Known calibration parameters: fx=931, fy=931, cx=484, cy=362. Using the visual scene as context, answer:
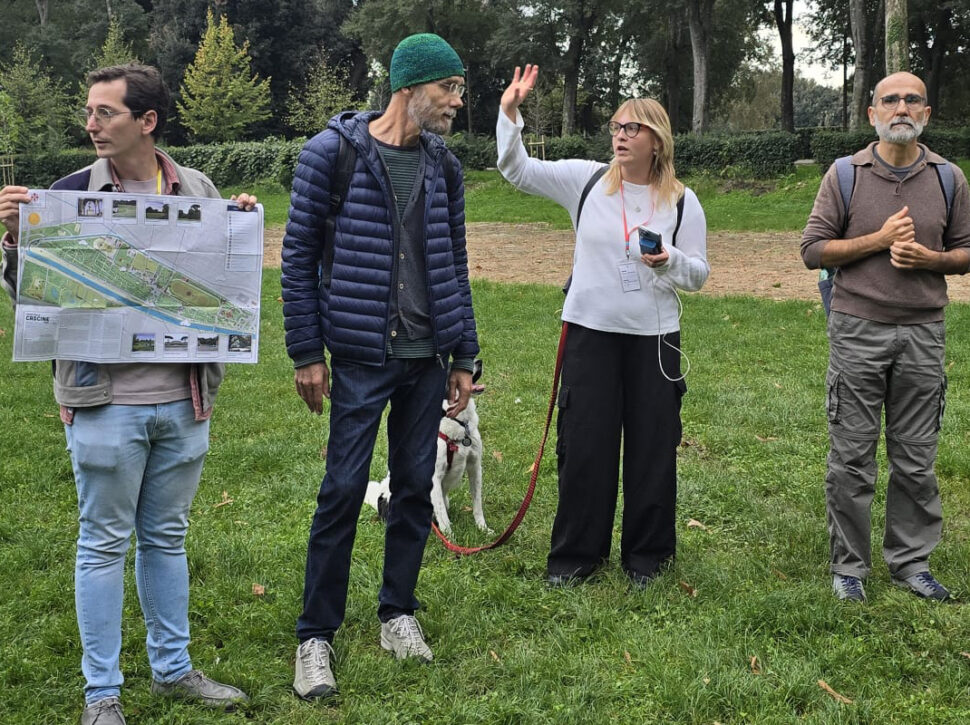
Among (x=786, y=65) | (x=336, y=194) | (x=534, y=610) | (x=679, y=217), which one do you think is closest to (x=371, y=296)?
(x=336, y=194)

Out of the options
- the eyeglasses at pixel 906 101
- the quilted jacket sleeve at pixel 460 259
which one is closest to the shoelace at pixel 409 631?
the quilted jacket sleeve at pixel 460 259

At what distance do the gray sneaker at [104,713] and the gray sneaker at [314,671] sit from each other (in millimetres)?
666

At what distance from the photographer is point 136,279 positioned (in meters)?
3.13

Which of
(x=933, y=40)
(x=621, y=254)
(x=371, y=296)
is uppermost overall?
(x=933, y=40)

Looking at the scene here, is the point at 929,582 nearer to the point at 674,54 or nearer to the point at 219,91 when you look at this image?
the point at 674,54

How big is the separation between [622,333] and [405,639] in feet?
5.66

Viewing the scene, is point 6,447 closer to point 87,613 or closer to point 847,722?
point 87,613

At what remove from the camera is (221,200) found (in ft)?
10.6

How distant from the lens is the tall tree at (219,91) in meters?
46.0

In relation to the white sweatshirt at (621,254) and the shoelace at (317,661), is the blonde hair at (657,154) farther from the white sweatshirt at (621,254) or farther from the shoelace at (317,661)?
the shoelace at (317,661)

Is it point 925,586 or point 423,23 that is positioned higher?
point 423,23

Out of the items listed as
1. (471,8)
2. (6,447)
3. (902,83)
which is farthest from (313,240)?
(471,8)

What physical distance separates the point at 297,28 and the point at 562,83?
16.8m

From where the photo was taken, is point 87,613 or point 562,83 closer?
point 87,613
